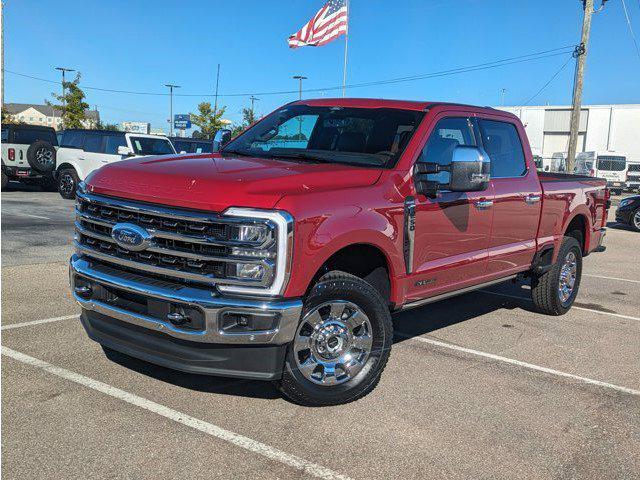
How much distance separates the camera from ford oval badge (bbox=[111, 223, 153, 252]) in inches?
141

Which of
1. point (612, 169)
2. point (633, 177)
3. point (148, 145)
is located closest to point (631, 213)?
point (148, 145)

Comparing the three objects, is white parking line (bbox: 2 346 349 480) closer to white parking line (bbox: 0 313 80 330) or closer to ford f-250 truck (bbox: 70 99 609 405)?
ford f-250 truck (bbox: 70 99 609 405)

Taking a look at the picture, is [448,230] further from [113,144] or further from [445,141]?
[113,144]

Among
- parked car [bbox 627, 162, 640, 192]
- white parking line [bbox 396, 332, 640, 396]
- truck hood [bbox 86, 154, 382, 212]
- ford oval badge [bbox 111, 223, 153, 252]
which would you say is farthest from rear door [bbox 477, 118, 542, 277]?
parked car [bbox 627, 162, 640, 192]

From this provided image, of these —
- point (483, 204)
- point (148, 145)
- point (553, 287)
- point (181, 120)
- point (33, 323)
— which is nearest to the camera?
point (483, 204)

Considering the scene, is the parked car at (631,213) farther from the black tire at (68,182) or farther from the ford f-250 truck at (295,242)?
the black tire at (68,182)

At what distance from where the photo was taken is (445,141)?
193 inches

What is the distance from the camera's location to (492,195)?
523 centimetres

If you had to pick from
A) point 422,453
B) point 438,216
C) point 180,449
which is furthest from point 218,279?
point 438,216

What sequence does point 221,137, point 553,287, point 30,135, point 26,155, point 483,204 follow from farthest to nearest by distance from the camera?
point 30,135
point 26,155
point 553,287
point 221,137
point 483,204

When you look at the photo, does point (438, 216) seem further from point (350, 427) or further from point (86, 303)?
point (86, 303)

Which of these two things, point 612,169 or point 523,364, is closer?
point 523,364

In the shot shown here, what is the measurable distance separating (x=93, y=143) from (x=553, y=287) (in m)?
14.0

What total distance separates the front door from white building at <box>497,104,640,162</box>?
48.5 meters
